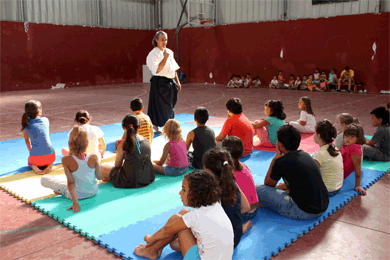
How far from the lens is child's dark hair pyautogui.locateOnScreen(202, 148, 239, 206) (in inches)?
96.7

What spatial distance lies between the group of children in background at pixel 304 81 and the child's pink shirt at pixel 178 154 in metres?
11.7


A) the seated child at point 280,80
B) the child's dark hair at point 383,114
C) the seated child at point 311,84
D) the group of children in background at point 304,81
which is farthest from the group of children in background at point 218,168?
the seated child at point 280,80

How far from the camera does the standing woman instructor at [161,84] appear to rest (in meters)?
6.34

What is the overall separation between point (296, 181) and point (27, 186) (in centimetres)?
298

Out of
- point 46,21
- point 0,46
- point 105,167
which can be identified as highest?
point 46,21

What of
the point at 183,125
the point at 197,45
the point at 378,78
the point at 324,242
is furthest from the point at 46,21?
the point at 324,242

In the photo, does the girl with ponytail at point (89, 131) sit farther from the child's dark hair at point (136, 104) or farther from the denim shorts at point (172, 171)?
the denim shorts at point (172, 171)

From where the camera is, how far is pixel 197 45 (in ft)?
64.5

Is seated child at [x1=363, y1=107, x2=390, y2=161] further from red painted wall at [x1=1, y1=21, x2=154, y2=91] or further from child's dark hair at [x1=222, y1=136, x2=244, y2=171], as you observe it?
red painted wall at [x1=1, y1=21, x2=154, y2=91]

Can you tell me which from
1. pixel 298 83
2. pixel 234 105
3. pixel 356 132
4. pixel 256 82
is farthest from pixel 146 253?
pixel 256 82

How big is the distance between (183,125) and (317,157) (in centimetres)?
421

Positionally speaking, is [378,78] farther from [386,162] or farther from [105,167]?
[105,167]

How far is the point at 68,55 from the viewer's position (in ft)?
58.5

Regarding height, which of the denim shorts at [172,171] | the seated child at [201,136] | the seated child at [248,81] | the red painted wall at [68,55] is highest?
the red painted wall at [68,55]
